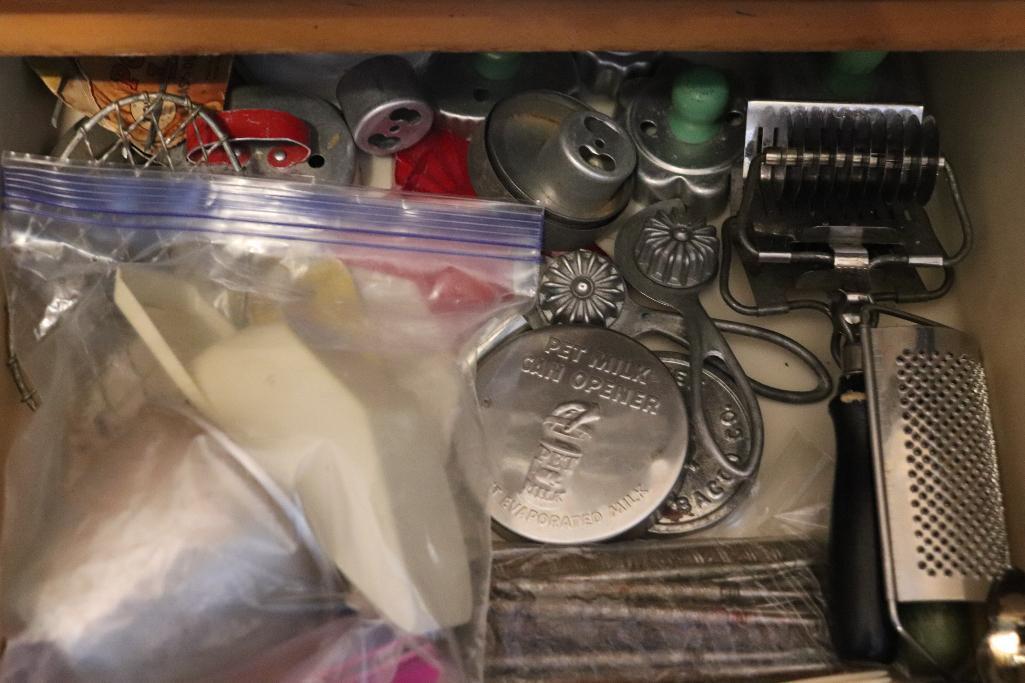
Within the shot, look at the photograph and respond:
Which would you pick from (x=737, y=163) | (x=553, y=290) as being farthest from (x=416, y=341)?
(x=737, y=163)

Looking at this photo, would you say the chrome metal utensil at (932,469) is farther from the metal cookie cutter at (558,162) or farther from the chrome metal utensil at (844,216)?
the metal cookie cutter at (558,162)

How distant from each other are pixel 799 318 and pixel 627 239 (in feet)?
0.45

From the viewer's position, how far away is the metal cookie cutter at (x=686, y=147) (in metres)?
0.65

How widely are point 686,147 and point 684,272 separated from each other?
0.33 feet

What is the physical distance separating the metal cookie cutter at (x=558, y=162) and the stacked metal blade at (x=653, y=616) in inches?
9.0

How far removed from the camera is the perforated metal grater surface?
19.6 inches

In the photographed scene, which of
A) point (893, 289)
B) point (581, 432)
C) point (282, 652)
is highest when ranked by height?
point (893, 289)

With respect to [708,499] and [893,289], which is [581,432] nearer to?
[708,499]

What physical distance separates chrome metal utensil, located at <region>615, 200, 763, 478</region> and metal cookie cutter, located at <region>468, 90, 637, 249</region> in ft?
0.10

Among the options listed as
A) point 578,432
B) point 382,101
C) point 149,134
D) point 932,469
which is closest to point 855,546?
point 932,469

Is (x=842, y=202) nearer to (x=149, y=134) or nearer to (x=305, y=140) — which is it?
(x=305, y=140)

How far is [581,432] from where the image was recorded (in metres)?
0.58

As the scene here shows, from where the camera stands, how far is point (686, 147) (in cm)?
66

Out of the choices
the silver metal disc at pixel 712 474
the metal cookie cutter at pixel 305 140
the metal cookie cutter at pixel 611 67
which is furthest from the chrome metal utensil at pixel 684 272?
the metal cookie cutter at pixel 305 140
